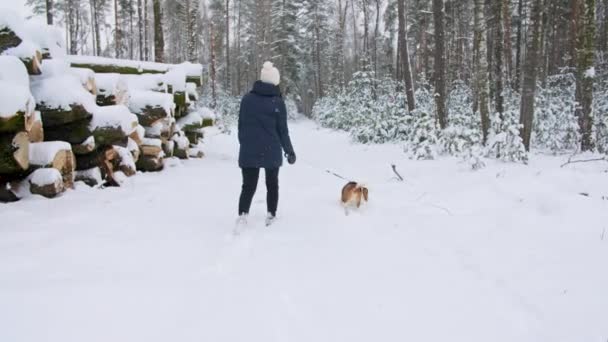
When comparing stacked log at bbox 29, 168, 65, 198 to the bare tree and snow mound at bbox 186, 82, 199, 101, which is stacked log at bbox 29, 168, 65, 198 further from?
the bare tree

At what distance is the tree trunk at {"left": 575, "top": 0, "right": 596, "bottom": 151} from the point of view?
30.7 ft

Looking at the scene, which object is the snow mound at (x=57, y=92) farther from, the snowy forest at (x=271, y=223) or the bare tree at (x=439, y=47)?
the bare tree at (x=439, y=47)

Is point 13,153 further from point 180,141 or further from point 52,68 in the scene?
point 180,141

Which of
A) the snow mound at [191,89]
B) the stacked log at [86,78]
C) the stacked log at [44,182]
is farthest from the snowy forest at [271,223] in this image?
the snow mound at [191,89]

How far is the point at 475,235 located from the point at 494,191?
70.3 inches

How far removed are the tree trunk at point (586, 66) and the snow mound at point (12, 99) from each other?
34.8ft

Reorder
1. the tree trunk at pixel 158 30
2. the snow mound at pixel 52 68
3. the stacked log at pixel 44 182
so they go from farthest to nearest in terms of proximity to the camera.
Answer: the tree trunk at pixel 158 30
the snow mound at pixel 52 68
the stacked log at pixel 44 182

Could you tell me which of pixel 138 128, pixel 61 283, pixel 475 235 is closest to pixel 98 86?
pixel 138 128

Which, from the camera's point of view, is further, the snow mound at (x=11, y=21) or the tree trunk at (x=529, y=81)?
the tree trunk at (x=529, y=81)

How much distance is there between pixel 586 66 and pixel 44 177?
10627mm

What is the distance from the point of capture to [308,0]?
3578 cm

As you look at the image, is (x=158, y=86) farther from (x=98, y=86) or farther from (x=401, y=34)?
(x=401, y=34)

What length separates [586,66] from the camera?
9.39 m

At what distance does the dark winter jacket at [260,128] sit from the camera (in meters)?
4.88
